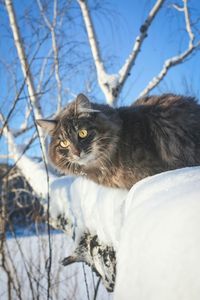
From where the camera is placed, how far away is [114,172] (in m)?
2.06

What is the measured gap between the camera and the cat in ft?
6.48

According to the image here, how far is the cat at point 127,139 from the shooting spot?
1976mm

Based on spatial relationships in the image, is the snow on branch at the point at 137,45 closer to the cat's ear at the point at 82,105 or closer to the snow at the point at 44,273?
the cat's ear at the point at 82,105

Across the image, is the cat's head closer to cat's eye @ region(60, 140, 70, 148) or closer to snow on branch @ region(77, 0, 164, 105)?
cat's eye @ region(60, 140, 70, 148)

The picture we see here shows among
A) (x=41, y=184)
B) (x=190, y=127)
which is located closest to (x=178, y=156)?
(x=190, y=127)

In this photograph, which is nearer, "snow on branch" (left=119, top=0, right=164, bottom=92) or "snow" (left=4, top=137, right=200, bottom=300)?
"snow" (left=4, top=137, right=200, bottom=300)

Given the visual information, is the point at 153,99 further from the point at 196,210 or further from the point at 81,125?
the point at 196,210

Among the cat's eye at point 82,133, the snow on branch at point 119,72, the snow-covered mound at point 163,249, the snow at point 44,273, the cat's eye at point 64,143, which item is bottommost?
the snow at point 44,273

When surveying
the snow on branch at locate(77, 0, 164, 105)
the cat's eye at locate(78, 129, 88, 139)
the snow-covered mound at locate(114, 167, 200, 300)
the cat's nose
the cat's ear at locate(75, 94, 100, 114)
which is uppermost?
the snow on branch at locate(77, 0, 164, 105)

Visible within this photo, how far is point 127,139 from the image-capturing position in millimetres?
2092

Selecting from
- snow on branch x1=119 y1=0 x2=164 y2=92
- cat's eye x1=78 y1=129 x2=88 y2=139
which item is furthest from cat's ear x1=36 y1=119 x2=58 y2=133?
snow on branch x1=119 y1=0 x2=164 y2=92

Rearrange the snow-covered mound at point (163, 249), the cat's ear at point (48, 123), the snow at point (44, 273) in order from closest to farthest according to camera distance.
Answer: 1. the snow-covered mound at point (163, 249)
2. the cat's ear at point (48, 123)
3. the snow at point (44, 273)

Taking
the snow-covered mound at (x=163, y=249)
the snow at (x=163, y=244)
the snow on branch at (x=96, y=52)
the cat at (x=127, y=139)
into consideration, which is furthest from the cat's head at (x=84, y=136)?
the snow on branch at (x=96, y=52)

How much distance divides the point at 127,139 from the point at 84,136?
12.6 inches
